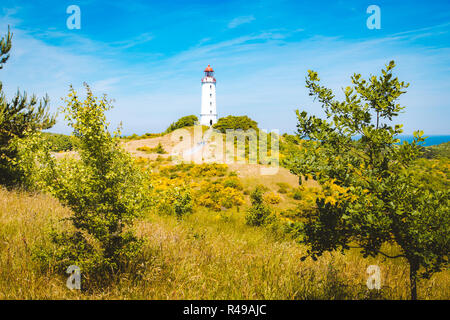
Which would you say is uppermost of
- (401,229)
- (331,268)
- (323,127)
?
(323,127)

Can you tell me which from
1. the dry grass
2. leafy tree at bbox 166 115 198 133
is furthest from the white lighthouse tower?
the dry grass

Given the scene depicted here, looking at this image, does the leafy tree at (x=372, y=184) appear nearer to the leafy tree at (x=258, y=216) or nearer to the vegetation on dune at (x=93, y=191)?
the vegetation on dune at (x=93, y=191)

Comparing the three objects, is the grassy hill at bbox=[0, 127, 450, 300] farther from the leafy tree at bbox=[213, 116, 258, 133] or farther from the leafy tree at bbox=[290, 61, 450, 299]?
the leafy tree at bbox=[213, 116, 258, 133]

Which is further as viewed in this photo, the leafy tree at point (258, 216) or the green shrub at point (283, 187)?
the green shrub at point (283, 187)

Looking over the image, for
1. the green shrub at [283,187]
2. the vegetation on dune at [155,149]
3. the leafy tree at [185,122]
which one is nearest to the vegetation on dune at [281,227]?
the green shrub at [283,187]

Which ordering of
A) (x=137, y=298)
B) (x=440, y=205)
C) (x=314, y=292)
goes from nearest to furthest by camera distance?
(x=440, y=205) → (x=137, y=298) → (x=314, y=292)

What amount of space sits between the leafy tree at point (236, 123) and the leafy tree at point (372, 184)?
34.3 m

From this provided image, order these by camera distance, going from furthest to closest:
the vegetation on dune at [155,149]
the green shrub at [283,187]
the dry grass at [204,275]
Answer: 1. the vegetation on dune at [155,149]
2. the green shrub at [283,187]
3. the dry grass at [204,275]

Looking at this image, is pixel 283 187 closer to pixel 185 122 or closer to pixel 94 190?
pixel 94 190

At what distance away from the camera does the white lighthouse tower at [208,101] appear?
5978 cm

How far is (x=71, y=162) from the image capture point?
3.57m
